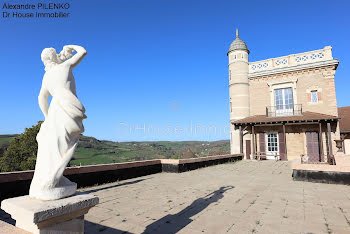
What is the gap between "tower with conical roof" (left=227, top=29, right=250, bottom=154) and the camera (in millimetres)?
19016

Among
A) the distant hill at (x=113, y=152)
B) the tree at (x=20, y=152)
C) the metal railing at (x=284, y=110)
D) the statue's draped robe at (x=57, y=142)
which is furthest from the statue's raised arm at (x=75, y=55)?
the tree at (x=20, y=152)

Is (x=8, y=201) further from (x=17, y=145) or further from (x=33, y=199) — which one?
(x=17, y=145)

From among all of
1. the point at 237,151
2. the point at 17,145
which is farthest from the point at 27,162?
the point at 237,151

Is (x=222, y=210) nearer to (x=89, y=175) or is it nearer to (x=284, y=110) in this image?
(x=89, y=175)

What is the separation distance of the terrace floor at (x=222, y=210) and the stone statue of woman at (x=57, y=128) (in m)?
1.79

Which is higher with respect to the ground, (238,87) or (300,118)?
(238,87)

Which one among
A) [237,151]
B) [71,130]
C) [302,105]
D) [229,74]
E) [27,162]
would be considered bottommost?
[27,162]

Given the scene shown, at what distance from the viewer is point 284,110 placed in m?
17.5

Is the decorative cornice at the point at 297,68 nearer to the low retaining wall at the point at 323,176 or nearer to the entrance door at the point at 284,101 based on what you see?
the entrance door at the point at 284,101

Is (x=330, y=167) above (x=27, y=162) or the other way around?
above

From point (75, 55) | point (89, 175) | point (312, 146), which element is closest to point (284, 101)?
point (312, 146)

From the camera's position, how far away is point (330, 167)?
282 inches

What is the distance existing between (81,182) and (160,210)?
3678 millimetres

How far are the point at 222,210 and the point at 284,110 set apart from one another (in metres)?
15.9
